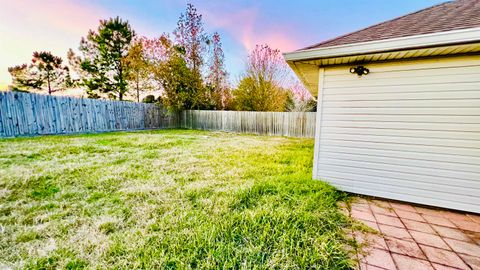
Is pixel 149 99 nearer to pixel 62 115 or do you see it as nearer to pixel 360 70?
pixel 62 115

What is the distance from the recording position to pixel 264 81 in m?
12.1

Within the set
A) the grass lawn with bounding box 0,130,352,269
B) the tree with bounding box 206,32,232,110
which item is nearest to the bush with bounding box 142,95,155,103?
the tree with bounding box 206,32,232,110

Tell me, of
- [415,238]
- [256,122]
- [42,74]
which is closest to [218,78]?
[256,122]

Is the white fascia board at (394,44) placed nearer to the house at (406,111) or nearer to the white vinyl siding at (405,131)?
the house at (406,111)

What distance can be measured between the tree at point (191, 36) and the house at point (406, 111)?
1106cm

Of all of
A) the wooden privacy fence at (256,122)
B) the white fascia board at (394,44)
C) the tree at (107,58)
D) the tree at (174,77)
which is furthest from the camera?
the tree at (107,58)

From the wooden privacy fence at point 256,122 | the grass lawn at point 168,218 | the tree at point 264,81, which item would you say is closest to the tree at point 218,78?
the tree at point 264,81

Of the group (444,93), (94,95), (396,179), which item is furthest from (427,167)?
(94,95)

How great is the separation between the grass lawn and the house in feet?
2.19

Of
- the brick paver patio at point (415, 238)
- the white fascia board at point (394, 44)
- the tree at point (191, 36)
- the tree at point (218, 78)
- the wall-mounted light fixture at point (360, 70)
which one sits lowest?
the brick paver patio at point (415, 238)

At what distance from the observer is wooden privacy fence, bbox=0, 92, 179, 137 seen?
6695 mm

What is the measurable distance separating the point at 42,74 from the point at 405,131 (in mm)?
22925

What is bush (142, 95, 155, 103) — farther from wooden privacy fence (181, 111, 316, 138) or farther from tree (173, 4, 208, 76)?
tree (173, 4, 208, 76)

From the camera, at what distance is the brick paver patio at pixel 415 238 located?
A: 135 cm
